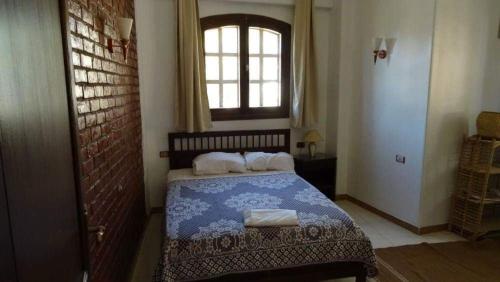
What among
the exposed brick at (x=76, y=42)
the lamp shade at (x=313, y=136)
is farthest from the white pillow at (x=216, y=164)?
the exposed brick at (x=76, y=42)

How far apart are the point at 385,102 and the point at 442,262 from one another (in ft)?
5.68

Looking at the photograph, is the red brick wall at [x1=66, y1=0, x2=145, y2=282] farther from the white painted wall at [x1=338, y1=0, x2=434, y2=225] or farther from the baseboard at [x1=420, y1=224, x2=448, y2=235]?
the baseboard at [x1=420, y1=224, x2=448, y2=235]

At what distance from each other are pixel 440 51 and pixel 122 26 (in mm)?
2840

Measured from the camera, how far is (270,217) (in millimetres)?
2342

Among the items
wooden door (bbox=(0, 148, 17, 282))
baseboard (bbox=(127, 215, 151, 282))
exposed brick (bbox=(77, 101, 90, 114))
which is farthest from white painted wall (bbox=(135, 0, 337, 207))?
wooden door (bbox=(0, 148, 17, 282))

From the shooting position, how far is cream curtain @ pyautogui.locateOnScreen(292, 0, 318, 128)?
157 inches

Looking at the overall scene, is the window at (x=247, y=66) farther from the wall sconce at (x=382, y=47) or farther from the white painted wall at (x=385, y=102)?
the wall sconce at (x=382, y=47)

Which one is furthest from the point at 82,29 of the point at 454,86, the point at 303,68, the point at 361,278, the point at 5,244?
the point at 454,86

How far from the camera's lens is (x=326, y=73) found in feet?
14.3

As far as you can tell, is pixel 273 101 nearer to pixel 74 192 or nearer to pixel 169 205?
pixel 169 205

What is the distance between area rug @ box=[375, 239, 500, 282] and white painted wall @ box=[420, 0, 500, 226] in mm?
393

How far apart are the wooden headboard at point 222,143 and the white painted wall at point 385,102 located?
851mm

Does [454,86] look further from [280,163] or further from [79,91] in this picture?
[79,91]

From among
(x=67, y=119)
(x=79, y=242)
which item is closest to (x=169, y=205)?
(x=79, y=242)
